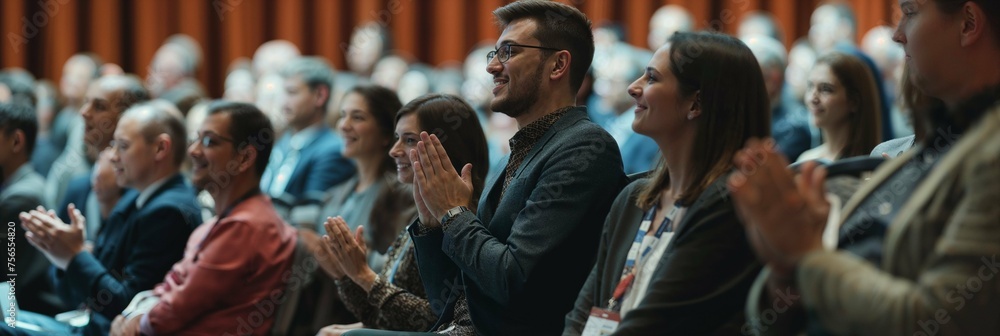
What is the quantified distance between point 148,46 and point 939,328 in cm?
817

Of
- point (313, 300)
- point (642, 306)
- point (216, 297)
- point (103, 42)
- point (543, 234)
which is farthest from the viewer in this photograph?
point (103, 42)

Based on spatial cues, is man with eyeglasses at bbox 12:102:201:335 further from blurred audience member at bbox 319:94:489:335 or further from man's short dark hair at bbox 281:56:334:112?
man's short dark hair at bbox 281:56:334:112

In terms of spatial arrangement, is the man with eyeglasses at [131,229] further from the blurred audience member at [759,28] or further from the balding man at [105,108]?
the blurred audience member at [759,28]

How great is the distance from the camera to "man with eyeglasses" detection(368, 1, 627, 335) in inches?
95.3

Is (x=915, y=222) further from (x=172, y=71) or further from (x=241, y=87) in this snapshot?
(x=172, y=71)

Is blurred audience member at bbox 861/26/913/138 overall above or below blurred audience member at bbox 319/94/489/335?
below

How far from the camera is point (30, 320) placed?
3.53 metres

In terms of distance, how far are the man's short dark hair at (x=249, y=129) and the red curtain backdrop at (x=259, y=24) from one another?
503 centimetres

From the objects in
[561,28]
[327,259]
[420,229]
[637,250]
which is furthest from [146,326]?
[637,250]

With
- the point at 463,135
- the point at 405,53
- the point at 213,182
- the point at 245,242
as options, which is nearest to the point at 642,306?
the point at 463,135

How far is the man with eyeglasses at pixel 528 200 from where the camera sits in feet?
7.94

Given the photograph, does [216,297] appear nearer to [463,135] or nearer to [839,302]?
[463,135]

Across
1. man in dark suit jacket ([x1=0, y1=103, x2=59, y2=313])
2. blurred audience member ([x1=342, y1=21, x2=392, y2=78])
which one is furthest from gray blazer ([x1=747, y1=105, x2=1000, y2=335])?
blurred audience member ([x1=342, y1=21, x2=392, y2=78])

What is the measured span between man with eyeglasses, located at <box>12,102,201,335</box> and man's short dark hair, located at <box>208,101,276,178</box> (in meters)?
0.31
